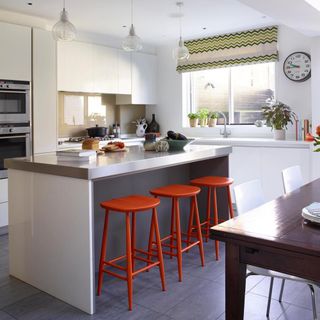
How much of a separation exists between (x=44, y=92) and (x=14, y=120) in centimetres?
50

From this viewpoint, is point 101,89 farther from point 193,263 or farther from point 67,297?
point 67,297

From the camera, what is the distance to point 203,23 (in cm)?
509

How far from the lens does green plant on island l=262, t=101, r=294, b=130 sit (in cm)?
502

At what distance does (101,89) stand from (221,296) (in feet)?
11.9

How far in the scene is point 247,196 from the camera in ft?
7.78

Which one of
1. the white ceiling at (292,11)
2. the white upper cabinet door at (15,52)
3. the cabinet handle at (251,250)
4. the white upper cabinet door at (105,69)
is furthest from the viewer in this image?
the white upper cabinet door at (105,69)

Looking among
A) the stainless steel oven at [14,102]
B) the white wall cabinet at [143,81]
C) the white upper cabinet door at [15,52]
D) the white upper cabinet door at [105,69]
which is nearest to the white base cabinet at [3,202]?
the stainless steel oven at [14,102]

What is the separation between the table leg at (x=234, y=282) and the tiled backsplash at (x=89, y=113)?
423cm

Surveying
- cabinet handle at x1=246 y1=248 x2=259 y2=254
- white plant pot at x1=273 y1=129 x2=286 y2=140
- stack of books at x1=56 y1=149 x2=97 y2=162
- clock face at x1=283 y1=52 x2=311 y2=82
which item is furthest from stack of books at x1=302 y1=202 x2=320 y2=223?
clock face at x1=283 y1=52 x2=311 y2=82

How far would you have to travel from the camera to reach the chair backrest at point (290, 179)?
2859mm

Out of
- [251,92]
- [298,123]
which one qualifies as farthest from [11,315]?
[251,92]

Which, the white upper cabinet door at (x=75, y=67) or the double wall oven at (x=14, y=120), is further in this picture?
the white upper cabinet door at (x=75, y=67)

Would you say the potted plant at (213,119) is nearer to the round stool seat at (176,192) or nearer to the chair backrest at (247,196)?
the round stool seat at (176,192)

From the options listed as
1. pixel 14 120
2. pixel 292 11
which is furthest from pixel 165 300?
pixel 14 120
